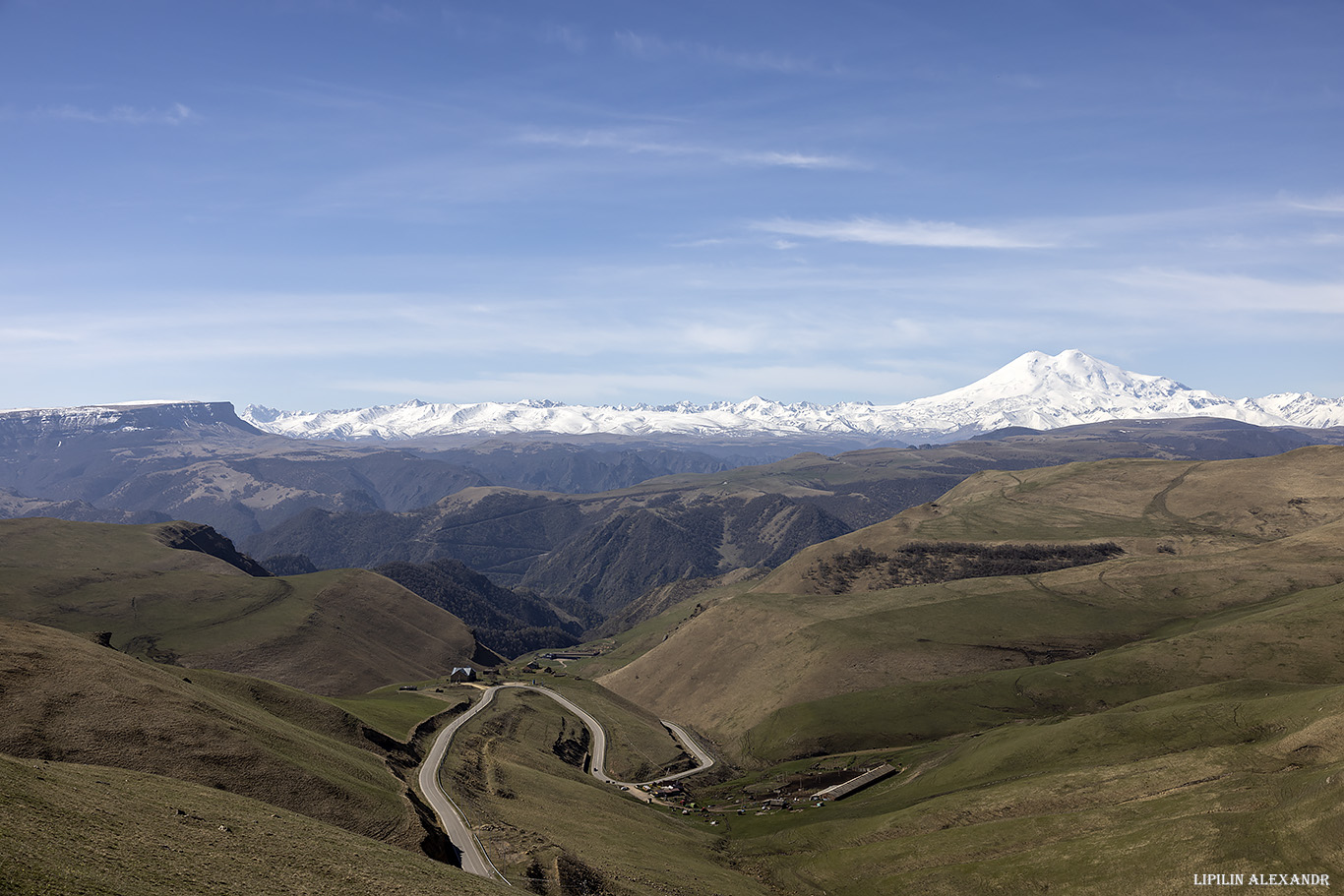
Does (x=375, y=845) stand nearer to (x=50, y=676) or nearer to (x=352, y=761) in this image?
(x=352, y=761)

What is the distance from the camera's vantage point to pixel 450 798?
102m

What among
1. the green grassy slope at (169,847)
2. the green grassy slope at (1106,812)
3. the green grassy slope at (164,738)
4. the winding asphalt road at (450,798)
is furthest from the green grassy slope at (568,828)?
the green grassy slope at (169,847)

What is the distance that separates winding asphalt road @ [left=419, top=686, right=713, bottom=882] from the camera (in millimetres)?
84550

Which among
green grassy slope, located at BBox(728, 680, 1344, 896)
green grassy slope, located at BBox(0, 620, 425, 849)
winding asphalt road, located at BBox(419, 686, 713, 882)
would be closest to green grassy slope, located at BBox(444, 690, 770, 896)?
winding asphalt road, located at BBox(419, 686, 713, 882)

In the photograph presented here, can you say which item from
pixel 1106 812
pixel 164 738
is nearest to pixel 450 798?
pixel 164 738

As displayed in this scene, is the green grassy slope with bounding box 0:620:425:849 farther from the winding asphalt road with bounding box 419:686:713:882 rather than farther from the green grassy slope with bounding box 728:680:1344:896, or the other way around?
the green grassy slope with bounding box 728:680:1344:896

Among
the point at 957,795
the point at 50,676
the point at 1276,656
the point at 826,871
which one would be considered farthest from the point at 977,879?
the point at 1276,656

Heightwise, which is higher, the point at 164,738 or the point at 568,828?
the point at 164,738

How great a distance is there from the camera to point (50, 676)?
8462cm

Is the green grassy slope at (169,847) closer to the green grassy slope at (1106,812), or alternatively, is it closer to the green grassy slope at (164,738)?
the green grassy slope at (164,738)

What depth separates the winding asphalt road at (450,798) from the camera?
277 feet

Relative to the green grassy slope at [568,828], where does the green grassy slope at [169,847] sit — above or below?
above

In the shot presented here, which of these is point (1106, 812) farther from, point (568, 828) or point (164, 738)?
point (164, 738)

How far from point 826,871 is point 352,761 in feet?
208
